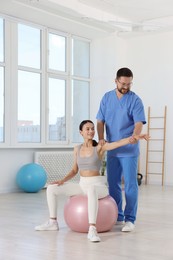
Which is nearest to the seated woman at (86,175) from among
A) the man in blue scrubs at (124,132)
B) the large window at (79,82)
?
the man in blue scrubs at (124,132)

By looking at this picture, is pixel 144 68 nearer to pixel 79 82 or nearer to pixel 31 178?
pixel 79 82

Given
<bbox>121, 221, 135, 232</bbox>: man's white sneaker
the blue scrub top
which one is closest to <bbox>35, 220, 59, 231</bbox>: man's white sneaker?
<bbox>121, 221, 135, 232</bbox>: man's white sneaker

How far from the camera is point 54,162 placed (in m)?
7.64

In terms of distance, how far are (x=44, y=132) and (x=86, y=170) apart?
4.04 metres

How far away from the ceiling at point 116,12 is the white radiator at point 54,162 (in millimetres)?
2472

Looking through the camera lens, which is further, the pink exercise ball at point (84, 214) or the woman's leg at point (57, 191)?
the woman's leg at point (57, 191)

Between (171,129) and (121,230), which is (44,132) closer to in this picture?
(171,129)

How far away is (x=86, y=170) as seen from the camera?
3691 mm

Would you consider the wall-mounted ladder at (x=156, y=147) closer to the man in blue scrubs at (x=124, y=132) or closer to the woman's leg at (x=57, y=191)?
the man in blue scrubs at (x=124, y=132)

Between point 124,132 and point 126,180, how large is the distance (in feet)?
1.47

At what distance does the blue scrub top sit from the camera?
381 centimetres

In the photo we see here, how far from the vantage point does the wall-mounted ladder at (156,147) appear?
26.8ft

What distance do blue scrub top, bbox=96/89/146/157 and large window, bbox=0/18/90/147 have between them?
3.28 m

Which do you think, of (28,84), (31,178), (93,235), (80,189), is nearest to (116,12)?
(28,84)
